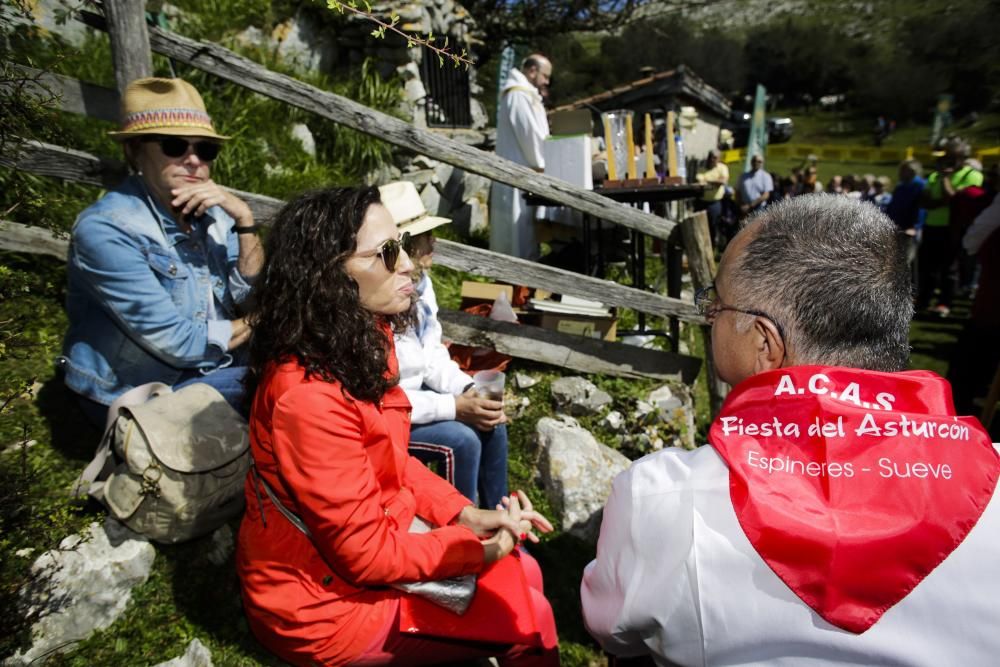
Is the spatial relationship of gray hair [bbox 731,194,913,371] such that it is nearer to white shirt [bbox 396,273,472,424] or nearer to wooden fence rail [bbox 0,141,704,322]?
white shirt [bbox 396,273,472,424]

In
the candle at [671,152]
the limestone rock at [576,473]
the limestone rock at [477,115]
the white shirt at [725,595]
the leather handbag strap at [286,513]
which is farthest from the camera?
the limestone rock at [477,115]

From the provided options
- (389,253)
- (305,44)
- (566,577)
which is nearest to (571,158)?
(389,253)

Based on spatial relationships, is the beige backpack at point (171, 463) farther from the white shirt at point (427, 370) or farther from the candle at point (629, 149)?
the candle at point (629, 149)

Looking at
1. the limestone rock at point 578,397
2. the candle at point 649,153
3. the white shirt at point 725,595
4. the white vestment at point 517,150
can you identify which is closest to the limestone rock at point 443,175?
the white vestment at point 517,150

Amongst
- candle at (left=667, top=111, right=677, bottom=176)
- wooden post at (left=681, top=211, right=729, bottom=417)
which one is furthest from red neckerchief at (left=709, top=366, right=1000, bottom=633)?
candle at (left=667, top=111, right=677, bottom=176)

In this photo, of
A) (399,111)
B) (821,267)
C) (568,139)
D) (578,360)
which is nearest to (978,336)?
(578,360)

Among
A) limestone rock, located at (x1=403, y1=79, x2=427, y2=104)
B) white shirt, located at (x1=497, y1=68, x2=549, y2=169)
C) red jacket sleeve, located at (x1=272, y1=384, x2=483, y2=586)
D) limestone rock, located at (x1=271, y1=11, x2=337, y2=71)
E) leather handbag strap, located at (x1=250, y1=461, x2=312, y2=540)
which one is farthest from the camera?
limestone rock, located at (x1=403, y1=79, x2=427, y2=104)

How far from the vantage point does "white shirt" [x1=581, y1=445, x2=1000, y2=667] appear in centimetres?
103

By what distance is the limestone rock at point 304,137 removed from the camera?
22.0 ft

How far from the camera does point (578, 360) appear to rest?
4281 millimetres

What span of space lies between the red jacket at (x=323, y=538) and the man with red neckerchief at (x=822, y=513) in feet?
2.29

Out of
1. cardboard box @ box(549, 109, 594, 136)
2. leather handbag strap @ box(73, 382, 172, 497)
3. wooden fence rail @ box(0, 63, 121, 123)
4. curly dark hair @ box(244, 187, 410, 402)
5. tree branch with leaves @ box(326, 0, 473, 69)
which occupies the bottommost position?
leather handbag strap @ box(73, 382, 172, 497)

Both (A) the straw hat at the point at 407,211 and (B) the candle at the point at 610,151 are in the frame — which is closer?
(A) the straw hat at the point at 407,211

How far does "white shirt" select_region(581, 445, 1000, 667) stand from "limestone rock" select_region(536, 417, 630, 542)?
6.86ft
